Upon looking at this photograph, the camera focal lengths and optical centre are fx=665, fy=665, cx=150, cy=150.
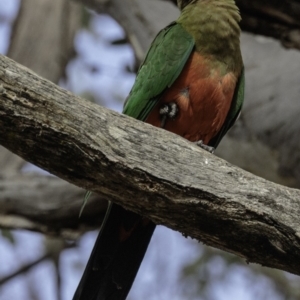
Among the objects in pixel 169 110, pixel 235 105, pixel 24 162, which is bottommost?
pixel 24 162

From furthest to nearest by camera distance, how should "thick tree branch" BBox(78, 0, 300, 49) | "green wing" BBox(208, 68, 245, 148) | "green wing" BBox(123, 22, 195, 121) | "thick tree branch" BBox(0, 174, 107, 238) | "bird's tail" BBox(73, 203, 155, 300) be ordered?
"thick tree branch" BBox(0, 174, 107, 238) < "thick tree branch" BBox(78, 0, 300, 49) < "green wing" BBox(208, 68, 245, 148) < "green wing" BBox(123, 22, 195, 121) < "bird's tail" BBox(73, 203, 155, 300)

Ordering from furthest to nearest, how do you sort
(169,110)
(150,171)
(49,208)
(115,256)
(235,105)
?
(49,208) → (235,105) → (169,110) → (115,256) → (150,171)

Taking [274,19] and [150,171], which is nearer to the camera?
[150,171]

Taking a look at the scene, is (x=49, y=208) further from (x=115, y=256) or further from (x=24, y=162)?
(x=115, y=256)

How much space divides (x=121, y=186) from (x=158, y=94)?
4.73 feet

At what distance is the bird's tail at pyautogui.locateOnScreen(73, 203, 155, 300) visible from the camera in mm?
4309

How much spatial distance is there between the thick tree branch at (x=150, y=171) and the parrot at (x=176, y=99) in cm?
84

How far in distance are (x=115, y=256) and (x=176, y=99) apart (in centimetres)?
119

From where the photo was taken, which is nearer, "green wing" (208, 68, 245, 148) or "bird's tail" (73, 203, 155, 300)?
"bird's tail" (73, 203, 155, 300)

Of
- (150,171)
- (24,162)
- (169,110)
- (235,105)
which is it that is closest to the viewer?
(150,171)

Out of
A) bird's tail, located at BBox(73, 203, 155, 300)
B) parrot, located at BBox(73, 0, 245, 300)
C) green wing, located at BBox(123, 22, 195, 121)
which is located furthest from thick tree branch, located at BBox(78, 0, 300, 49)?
bird's tail, located at BBox(73, 203, 155, 300)

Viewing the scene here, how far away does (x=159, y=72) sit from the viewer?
187 inches

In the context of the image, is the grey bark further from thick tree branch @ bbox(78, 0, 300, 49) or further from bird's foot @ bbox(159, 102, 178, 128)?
thick tree branch @ bbox(78, 0, 300, 49)

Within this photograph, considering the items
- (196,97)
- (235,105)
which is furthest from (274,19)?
(196,97)
